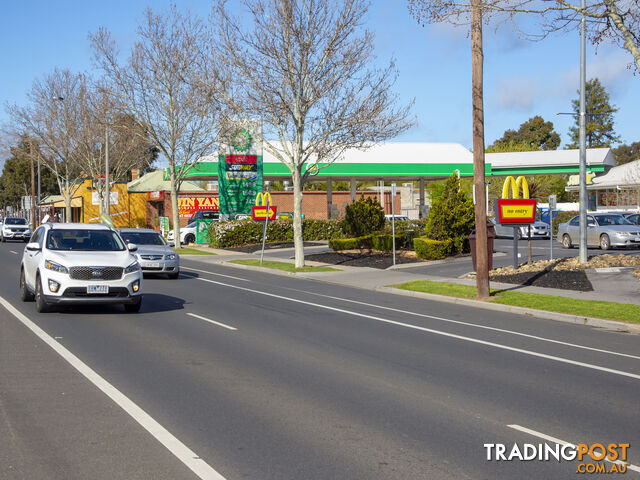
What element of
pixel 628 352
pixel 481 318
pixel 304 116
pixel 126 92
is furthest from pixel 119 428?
pixel 126 92

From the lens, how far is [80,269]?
44.1 ft

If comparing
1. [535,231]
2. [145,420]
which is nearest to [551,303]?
[145,420]

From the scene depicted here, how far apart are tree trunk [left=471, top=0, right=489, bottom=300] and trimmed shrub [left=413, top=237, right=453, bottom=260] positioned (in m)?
11.9

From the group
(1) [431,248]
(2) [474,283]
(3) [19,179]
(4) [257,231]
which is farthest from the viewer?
(3) [19,179]

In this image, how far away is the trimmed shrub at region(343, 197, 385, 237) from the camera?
35312mm

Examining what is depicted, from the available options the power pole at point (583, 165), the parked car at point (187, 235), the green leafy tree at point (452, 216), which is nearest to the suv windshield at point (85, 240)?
the power pole at point (583, 165)

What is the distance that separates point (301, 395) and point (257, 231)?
3476cm

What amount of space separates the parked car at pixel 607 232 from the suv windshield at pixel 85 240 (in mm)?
22331

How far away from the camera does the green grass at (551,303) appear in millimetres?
14664

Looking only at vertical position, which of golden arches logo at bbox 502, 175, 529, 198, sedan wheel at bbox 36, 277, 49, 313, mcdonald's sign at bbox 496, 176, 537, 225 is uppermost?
golden arches logo at bbox 502, 175, 529, 198

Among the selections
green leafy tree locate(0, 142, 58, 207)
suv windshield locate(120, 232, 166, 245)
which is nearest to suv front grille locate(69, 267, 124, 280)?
suv windshield locate(120, 232, 166, 245)

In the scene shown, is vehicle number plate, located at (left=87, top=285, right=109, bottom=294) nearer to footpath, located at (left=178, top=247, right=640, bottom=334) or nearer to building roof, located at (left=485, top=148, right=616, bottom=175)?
footpath, located at (left=178, top=247, right=640, bottom=334)

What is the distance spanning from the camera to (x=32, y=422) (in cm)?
663

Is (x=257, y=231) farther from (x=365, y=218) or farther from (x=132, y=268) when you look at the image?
(x=132, y=268)
